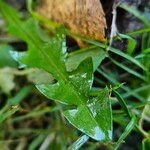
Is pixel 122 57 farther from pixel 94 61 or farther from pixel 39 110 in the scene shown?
pixel 39 110

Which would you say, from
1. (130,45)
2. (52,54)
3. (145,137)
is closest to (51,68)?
(52,54)

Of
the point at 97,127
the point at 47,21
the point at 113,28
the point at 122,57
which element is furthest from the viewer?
the point at 47,21

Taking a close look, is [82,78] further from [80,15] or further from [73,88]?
[80,15]

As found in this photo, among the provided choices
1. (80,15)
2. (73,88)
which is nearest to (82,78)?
(73,88)

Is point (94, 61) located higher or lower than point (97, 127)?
higher

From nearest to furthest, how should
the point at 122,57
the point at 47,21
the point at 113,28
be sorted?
1. the point at 113,28
2. the point at 122,57
3. the point at 47,21

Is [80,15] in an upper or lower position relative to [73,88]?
upper

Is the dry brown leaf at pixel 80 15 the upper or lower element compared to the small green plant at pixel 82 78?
upper

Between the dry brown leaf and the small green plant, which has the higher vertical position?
the dry brown leaf
